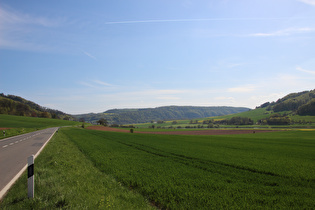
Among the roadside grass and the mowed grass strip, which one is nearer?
the mowed grass strip

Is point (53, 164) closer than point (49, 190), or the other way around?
point (49, 190)

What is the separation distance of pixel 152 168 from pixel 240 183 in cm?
483

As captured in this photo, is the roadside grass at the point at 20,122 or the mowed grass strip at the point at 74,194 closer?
the mowed grass strip at the point at 74,194

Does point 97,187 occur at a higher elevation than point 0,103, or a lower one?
lower

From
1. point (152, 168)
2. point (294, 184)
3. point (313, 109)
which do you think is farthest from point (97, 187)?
point (313, 109)

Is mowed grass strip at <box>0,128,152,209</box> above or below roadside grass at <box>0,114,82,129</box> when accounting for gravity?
below

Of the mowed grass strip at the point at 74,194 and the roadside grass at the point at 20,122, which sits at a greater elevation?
the roadside grass at the point at 20,122

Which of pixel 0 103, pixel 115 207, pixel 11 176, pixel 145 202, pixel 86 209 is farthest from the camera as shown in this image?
pixel 0 103

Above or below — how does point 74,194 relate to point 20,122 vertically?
below

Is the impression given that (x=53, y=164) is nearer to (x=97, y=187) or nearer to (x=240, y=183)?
(x=97, y=187)

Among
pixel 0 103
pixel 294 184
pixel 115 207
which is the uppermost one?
pixel 0 103

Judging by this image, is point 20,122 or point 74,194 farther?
point 20,122

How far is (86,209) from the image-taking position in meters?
5.48

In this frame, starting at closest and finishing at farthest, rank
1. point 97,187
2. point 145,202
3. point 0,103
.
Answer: point 145,202, point 97,187, point 0,103
